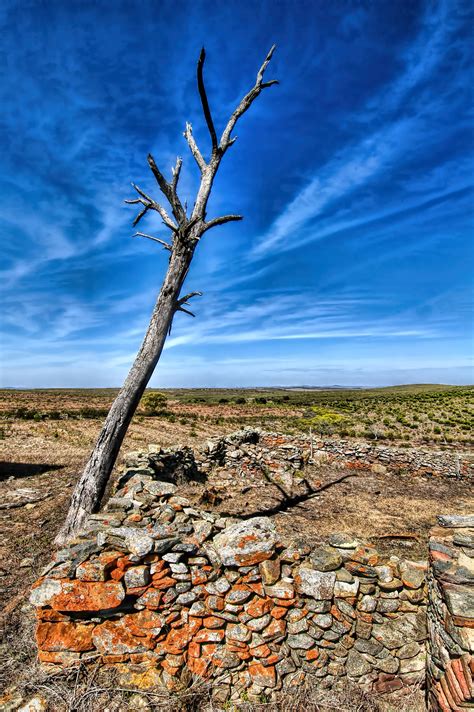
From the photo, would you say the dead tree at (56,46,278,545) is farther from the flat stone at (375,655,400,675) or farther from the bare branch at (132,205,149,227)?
the flat stone at (375,655,400,675)

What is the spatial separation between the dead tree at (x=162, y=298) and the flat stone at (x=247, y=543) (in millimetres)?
3107

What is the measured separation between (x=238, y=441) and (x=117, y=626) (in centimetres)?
983

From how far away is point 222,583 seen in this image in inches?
148

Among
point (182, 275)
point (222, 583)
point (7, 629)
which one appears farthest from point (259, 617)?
point (182, 275)

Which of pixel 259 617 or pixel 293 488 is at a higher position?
pixel 259 617

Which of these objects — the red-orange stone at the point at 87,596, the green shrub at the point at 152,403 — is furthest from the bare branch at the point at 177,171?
the green shrub at the point at 152,403

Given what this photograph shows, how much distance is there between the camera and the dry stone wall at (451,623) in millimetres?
2896

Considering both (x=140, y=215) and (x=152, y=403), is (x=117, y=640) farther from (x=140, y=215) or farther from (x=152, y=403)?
(x=152, y=403)

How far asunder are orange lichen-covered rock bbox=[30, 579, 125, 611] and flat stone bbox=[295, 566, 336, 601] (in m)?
2.00

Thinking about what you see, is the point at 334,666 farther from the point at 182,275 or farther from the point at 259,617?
the point at 182,275

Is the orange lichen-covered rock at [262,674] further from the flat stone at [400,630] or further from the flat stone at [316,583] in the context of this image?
the flat stone at [400,630]

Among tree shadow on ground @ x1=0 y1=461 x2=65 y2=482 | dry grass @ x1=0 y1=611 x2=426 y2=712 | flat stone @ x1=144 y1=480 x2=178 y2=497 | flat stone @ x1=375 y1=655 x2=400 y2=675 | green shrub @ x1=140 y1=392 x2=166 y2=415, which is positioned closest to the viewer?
dry grass @ x1=0 y1=611 x2=426 y2=712

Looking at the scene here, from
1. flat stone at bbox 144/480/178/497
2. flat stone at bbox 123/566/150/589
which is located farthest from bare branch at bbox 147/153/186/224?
flat stone at bbox 123/566/150/589

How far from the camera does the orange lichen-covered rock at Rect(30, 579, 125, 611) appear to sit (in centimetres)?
348
